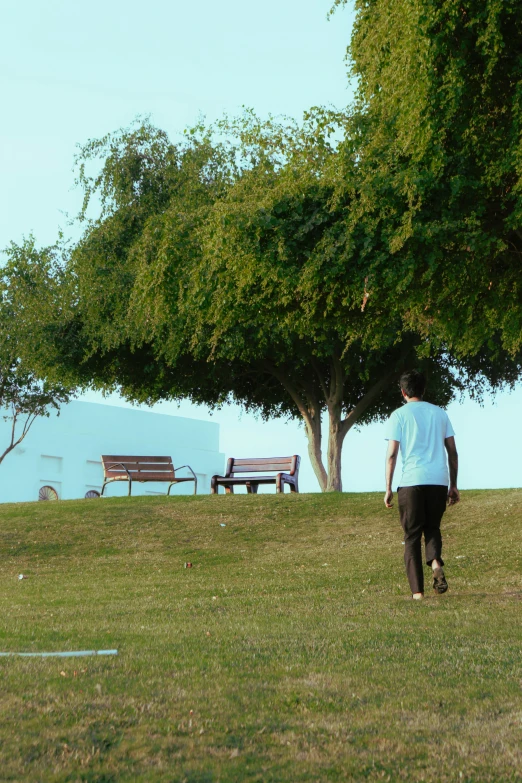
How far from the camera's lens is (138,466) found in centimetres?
2328

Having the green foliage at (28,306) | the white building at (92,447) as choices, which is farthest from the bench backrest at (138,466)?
the white building at (92,447)

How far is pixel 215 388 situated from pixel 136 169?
23.1 ft

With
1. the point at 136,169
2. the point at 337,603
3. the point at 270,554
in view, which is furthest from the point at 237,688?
the point at 136,169

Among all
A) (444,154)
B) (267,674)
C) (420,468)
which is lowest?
(267,674)

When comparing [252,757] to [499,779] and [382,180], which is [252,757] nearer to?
[499,779]

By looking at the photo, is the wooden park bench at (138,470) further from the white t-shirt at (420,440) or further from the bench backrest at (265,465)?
the white t-shirt at (420,440)

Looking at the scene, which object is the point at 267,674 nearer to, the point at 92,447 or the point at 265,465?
Result: the point at 265,465

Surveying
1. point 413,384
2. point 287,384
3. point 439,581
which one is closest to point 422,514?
point 439,581

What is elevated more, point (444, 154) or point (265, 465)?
point (444, 154)

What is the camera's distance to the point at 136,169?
2530cm

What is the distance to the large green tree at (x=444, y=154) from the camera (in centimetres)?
1091

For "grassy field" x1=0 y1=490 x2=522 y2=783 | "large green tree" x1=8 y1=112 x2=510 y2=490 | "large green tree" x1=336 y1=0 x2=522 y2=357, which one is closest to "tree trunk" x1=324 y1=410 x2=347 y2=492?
"large green tree" x1=8 y1=112 x2=510 y2=490

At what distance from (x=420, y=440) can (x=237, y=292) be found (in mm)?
6373

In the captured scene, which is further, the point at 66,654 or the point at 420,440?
the point at 420,440
